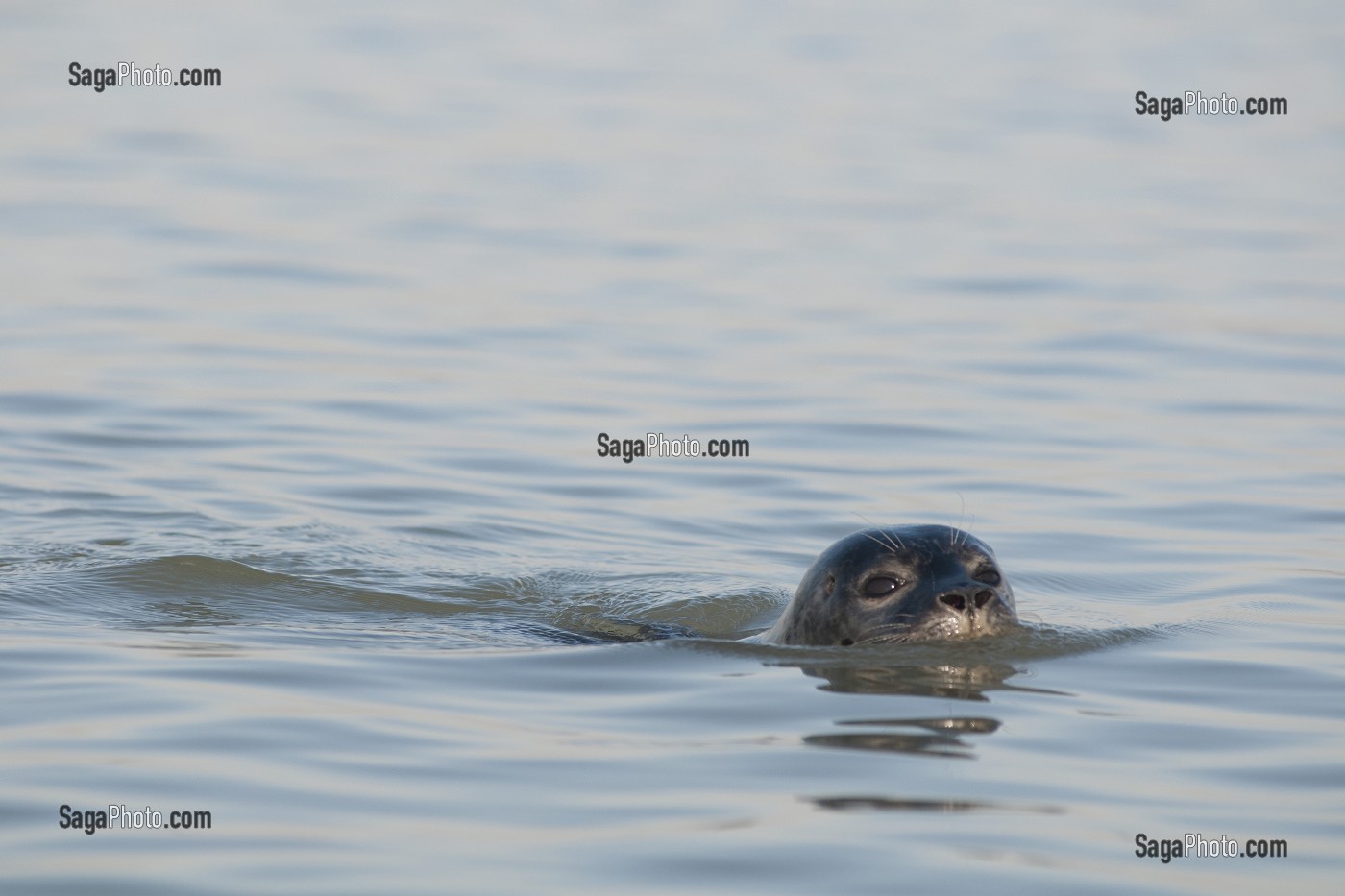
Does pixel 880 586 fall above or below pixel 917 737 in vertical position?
above

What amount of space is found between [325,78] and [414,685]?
26.4m

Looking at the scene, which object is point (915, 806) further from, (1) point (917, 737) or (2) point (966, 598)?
(2) point (966, 598)

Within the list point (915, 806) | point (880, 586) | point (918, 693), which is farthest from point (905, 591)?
point (915, 806)

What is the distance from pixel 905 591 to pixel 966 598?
0.85ft

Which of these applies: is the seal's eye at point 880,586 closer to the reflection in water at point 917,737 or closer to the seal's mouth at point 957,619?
the seal's mouth at point 957,619

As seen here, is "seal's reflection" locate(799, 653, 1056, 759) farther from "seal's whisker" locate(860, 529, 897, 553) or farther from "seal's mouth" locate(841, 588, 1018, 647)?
"seal's whisker" locate(860, 529, 897, 553)

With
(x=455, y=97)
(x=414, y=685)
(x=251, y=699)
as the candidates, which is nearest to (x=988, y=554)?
(x=414, y=685)

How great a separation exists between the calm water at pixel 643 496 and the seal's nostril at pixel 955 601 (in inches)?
6.7

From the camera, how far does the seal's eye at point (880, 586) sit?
805 cm

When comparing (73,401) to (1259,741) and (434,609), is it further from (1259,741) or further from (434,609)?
→ (1259,741)

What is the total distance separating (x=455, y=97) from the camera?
105 ft

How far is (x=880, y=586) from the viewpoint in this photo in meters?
8.09

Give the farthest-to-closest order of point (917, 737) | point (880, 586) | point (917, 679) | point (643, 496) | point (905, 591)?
point (643, 496) → point (880, 586) → point (905, 591) → point (917, 679) → point (917, 737)

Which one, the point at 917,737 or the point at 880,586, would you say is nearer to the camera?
the point at 917,737
